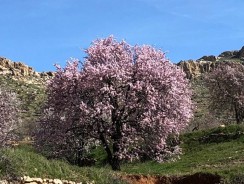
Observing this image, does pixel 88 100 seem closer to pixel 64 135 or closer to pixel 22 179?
pixel 64 135

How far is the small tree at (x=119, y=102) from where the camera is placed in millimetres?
24312

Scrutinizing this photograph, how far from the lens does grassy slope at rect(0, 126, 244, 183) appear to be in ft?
57.0

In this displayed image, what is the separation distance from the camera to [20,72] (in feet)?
489

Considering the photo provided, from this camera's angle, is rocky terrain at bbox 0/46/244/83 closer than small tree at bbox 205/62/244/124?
No

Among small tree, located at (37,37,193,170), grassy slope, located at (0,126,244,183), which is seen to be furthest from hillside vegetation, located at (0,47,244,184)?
small tree, located at (37,37,193,170)

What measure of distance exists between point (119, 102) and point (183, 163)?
27.2ft

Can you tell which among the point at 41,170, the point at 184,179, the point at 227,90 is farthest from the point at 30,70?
the point at 41,170

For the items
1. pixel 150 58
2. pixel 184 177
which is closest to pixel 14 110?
pixel 150 58

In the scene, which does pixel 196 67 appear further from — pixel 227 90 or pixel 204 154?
pixel 204 154

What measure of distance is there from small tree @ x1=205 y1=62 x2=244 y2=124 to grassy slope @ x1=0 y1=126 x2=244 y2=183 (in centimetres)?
1545

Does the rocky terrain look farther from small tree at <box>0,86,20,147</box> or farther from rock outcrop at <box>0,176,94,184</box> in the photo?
rock outcrop at <box>0,176,94,184</box>

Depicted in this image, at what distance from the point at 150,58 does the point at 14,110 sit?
1945 centimetres

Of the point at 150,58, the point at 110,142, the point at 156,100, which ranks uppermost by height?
the point at 150,58

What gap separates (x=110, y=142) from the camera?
1051 inches
